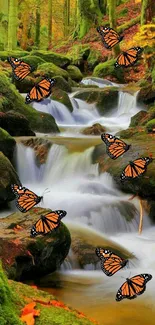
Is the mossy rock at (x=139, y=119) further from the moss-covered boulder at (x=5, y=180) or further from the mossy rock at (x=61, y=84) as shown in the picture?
the moss-covered boulder at (x=5, y=180)

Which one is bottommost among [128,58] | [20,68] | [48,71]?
[48,71]

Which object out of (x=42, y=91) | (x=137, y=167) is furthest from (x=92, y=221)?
(x=42, y=91)

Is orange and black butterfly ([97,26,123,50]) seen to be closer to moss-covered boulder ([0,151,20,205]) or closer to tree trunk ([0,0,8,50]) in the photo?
Result: moss-covered boulder ([0,151,20,205])

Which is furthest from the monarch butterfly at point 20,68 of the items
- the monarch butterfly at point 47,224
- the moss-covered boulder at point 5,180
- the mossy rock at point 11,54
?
the mossy rock at point 11,54

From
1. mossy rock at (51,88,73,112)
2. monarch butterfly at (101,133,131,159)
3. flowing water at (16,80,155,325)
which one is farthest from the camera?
mossy rock at (51,88,73,112)

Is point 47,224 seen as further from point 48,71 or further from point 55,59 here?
point 55,59

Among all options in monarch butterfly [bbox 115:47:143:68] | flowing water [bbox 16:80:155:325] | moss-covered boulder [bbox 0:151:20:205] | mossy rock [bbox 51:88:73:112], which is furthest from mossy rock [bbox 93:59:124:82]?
monarch butterfly [bbox 115:47:143:68]

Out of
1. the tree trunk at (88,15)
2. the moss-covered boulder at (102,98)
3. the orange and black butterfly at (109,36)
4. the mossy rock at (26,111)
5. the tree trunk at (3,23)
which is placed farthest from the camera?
the tree trunk at (88,15)
